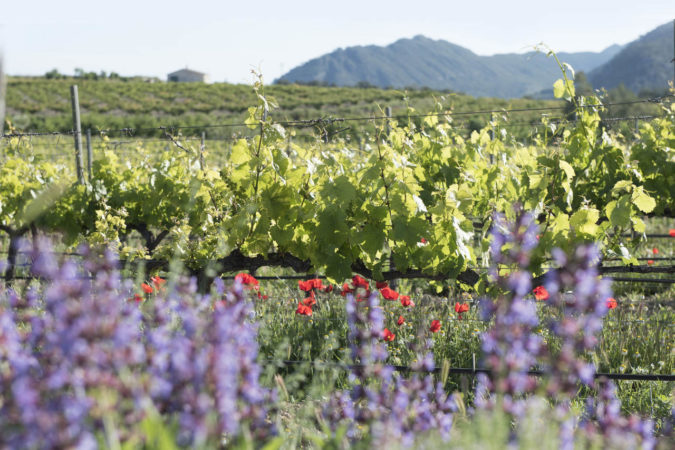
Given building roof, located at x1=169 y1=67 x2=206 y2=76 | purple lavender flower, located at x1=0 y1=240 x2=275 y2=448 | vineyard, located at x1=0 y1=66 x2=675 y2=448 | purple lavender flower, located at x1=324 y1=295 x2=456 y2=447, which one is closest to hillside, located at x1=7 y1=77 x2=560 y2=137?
vineyard, located at x1=0 y1=66 x2=675 y2=448

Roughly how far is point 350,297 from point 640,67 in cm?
20124

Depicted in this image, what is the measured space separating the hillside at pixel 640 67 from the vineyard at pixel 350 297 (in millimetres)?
179830

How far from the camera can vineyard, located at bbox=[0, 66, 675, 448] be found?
129 cm

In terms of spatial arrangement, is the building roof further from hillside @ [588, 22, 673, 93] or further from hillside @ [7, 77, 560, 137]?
hillside @ [588, 22, 673, 93]

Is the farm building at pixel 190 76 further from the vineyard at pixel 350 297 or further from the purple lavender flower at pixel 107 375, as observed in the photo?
the purple lavender flower at pixel 107 375

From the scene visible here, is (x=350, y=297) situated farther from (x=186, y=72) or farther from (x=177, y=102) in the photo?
(x=186, y=72)

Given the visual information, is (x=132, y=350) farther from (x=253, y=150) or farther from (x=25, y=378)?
(x=253, y=150)

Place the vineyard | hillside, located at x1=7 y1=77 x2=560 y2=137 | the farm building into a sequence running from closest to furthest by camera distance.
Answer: the vineyard → hillside, located at x1=7 y1=77 x2=560 y2=137 → the farm building

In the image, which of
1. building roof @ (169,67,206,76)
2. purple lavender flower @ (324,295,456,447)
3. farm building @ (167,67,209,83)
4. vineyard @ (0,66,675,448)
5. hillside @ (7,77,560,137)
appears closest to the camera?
vineyard @ (0,66,675,448)

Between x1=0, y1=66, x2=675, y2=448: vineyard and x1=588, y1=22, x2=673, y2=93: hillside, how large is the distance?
179830 mm

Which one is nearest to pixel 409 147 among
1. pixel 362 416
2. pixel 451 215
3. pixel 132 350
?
pixel 451 215

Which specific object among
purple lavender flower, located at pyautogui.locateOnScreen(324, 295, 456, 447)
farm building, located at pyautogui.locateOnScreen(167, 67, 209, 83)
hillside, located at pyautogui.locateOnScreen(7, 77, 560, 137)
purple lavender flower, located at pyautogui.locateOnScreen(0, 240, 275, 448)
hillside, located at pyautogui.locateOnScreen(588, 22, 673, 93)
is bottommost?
purple lavender flower, located at pyautogui.locateOnScreen(324, 295, 456, 447)

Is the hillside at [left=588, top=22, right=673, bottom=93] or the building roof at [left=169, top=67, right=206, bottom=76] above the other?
the hillside at [left=588, top=22, right=673, bottom=93]

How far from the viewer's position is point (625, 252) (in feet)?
10.3
